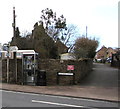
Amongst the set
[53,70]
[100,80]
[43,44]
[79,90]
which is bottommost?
[79,90]

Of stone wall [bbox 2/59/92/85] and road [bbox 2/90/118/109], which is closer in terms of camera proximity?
road [bbox 2/90/118/109]

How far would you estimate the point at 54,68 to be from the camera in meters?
18.6

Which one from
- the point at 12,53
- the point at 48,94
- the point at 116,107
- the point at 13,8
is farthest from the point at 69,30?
the point at 116,107

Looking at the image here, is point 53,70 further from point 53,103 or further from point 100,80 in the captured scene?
point 53,103

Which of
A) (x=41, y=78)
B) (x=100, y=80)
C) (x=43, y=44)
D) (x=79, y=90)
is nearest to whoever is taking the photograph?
(x=79, y=90)

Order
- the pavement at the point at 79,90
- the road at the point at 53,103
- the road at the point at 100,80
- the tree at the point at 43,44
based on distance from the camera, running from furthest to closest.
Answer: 1. the tree at the point at 43,44
2. the road at the point at 100,80
3. the pavement at the point at 79,90
4. the road at the point at 53,103

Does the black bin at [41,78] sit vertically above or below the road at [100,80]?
above

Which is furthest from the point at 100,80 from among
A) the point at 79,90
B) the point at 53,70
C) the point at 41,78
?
the point at 79,90

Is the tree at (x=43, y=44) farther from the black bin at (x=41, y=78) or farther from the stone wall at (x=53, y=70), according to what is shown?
the black bin at (x=41, y=78)

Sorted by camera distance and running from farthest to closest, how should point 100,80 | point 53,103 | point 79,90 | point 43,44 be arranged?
point 43,44 < point 100,80 < point 79,90 < point 53,103

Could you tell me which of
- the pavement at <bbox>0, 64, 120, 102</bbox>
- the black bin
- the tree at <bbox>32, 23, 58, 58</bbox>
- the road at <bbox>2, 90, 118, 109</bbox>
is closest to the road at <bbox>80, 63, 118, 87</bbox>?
the pavement at <bbox>0, 64, 120, 102</bbox>

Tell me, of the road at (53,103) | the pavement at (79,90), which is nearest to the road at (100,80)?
the pavement at (79,90)

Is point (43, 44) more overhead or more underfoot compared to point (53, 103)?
more overhead

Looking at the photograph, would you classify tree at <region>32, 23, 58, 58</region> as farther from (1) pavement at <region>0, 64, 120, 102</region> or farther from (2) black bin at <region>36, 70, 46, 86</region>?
(1) pavement at <region>0, 64, 120, 102</region>
